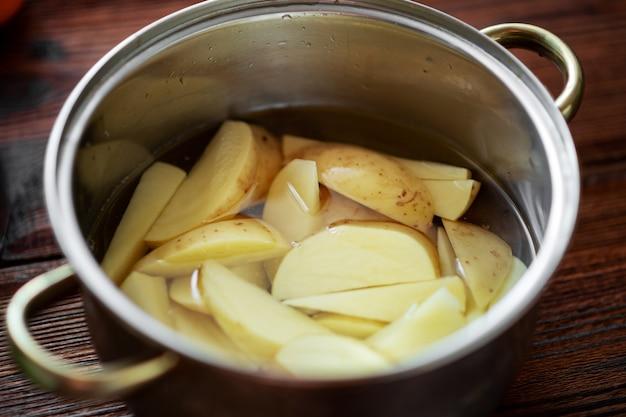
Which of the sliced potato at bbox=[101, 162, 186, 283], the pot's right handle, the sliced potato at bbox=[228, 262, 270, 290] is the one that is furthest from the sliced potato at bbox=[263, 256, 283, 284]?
the pot's right handle

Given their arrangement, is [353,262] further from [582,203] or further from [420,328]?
[582,203]

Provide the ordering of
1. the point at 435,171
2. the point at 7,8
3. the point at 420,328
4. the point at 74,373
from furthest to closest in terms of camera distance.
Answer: the point at 7,8 < the point at 435,171 < the point at 420,328 < the point at 74,373

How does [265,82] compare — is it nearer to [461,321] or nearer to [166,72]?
[166,72]

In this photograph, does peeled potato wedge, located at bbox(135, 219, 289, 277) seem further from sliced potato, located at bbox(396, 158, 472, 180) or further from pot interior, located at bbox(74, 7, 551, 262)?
sliced potato, located at bbox(396, 158, 472, 180)

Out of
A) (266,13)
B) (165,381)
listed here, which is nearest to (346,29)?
(266,13)

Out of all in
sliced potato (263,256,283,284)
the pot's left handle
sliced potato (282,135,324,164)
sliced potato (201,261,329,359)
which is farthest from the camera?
sliced potato (282,135,324,164)

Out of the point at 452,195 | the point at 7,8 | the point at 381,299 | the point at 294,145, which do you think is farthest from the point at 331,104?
the point at 7,8
